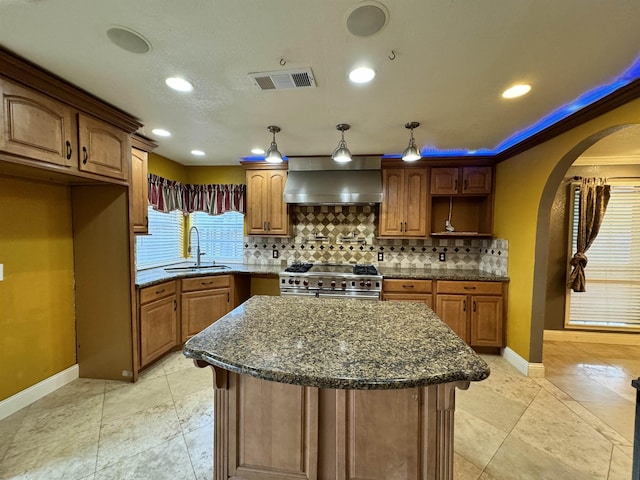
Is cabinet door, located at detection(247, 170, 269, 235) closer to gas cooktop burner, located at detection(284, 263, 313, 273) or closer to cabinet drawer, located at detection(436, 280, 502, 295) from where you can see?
gas cooktop burner, located at detection(284, 263, 313, 273)

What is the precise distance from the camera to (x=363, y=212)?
3.87 metres

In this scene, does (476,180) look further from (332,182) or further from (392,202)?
(332,182)

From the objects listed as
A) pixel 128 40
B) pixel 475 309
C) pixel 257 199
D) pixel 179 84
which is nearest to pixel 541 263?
pixel 475 309

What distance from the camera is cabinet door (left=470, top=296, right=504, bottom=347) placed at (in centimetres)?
311

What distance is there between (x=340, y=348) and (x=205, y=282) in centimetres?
263

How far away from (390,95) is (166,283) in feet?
9.28

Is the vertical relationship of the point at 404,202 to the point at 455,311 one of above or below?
above

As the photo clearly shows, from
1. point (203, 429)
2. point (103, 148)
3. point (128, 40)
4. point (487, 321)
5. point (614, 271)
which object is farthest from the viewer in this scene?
point (614, 271)

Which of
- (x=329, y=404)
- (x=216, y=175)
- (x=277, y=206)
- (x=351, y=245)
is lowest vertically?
(x=329, y=404)

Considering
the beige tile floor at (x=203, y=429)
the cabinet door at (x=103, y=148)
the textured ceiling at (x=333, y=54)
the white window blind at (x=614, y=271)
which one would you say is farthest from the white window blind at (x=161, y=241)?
the white window blind at (x=614, y=271)

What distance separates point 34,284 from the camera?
7.29 feet

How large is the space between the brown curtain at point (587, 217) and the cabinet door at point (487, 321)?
4.18 ft

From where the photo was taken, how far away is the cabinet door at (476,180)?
3406 mm

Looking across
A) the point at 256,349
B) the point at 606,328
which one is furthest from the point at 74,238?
the point at 606,328
